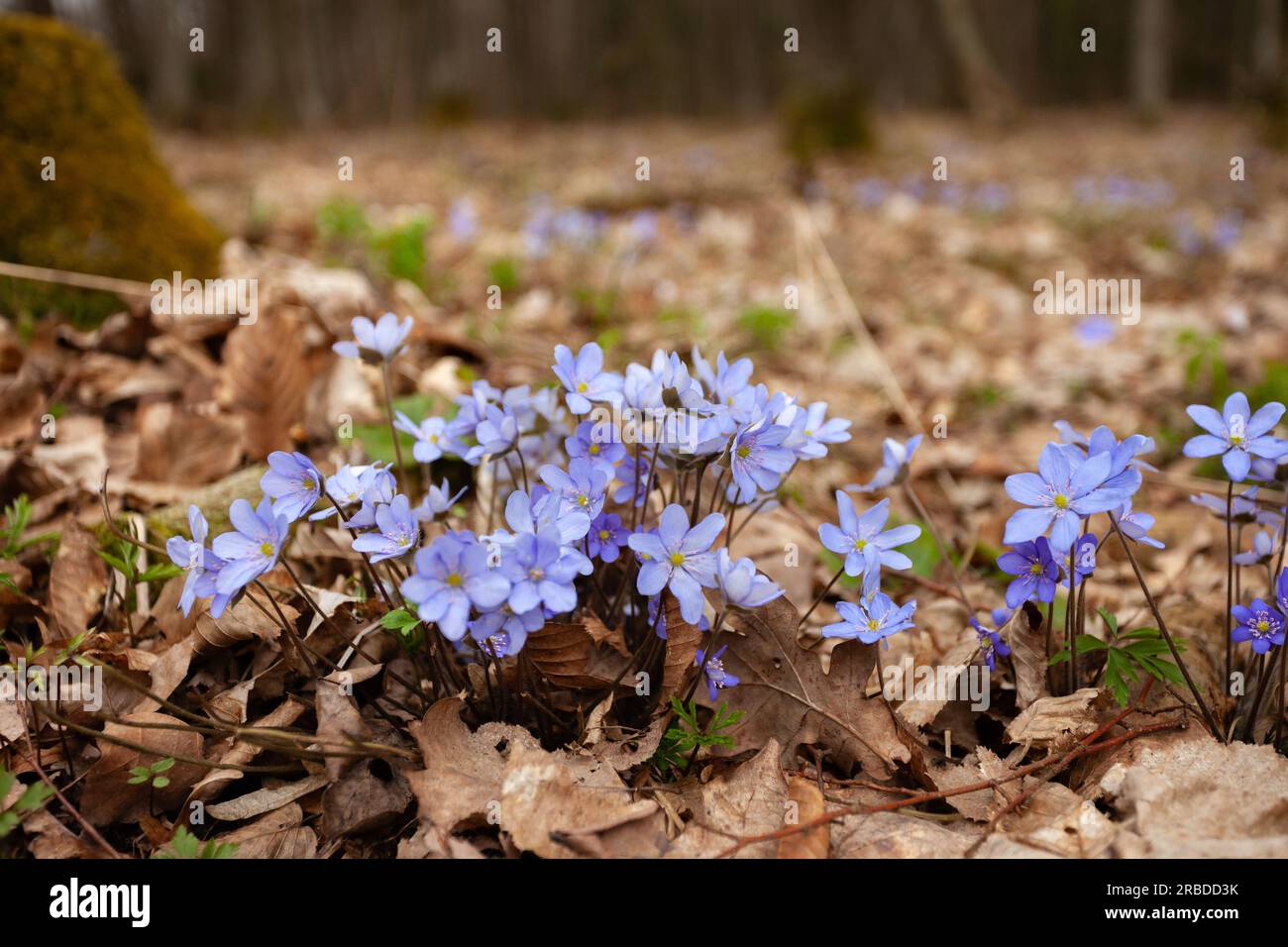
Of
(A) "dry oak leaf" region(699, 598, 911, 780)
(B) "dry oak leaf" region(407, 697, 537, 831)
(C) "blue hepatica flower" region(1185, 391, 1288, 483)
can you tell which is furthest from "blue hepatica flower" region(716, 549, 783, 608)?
(C) "blue hepatica flower" region(1185, 391, 1288, 483)

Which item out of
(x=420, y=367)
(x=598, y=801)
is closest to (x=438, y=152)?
(x=420, y=367)

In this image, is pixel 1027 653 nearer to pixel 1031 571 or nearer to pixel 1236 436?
pixel 1031 571

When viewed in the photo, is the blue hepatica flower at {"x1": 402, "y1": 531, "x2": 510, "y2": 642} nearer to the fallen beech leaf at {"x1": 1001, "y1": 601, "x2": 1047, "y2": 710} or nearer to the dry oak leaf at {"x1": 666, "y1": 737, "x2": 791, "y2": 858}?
the dry oak leaf at {"x1": 666, "y1": 737, "x2": 791, "y2": 858}

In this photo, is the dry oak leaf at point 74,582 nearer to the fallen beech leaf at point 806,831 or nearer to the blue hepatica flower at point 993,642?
the fallen beech leaf at point 806,831

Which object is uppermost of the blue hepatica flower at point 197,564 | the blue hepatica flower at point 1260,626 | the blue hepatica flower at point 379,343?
the blue hepatica flower at point 379,343

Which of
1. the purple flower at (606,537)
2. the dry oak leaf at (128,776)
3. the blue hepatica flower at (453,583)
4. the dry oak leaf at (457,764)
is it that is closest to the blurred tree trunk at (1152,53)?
the purple flower at (606,537)
